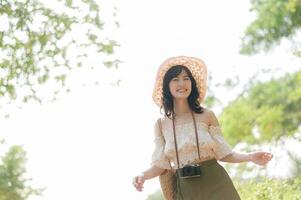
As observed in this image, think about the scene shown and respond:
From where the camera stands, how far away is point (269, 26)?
1402cm

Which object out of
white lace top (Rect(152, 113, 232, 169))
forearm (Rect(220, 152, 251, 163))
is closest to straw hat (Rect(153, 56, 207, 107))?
white lace top (Rect(152, 113, 232, 169))

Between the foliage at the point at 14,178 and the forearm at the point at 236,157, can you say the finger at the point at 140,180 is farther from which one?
the foliage at the point at 14,178

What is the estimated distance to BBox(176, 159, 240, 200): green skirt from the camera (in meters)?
2.66

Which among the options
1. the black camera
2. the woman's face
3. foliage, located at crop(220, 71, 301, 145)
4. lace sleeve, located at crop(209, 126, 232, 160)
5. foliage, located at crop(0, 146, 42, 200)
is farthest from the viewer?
foliage, located at crop(220, 71, 301, 145)

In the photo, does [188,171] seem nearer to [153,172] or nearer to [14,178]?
[153,172]

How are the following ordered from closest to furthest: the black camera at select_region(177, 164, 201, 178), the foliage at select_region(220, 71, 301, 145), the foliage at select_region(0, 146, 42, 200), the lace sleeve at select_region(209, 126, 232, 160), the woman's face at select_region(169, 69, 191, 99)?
the black camera at select_region(177, 164, 201, 178) < the lace sleeve at select_region(209, 126, 232, 160) < the woman's face at select_region(169, 69, 191, 99) < the foliage at select_region(0, 146, 42, 200) < the foliage at select_region(220, 71, 301, 145)

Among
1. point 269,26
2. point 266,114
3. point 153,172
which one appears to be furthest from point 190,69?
point 269,26

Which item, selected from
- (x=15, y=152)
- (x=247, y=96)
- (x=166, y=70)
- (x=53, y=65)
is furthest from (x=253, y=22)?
(x=166, y=70)

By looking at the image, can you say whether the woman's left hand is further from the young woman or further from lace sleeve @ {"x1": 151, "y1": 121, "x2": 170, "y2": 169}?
lace sleeve @ {"x1": 151, "y1": 121, "x2": 170, "y2": 169}

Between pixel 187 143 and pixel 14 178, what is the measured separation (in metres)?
7.21

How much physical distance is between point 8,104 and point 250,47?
8.44 meters

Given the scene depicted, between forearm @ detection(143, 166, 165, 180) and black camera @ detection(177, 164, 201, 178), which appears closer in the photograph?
black camera @ detection(177, 164, 201, 178)

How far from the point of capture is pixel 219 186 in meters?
2.68

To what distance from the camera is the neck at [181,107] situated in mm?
2893
